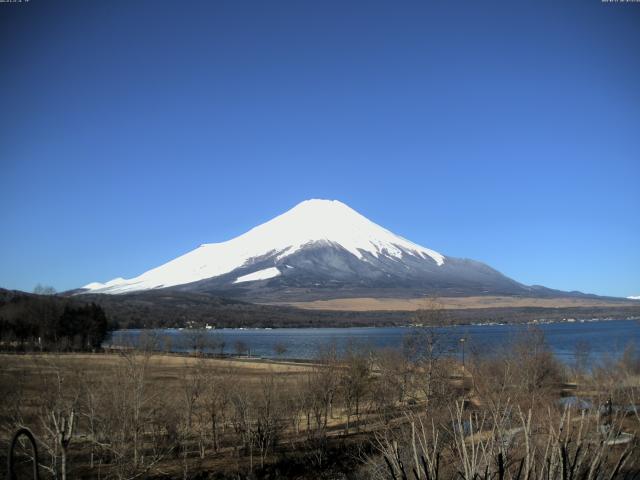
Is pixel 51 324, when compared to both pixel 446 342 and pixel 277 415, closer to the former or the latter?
pixel 446 342

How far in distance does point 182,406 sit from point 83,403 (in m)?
7.02

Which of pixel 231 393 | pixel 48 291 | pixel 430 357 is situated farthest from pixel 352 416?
pixel 48 291

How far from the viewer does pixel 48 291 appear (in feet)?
482

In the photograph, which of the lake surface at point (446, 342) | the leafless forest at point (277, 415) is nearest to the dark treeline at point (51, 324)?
the lake surface at point (446, 342)

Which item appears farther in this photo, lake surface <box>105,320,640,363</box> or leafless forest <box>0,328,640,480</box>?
lake surface <box>105,320,640,363</box>

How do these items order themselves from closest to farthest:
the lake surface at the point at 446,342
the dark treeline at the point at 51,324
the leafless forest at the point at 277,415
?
the leafless forest at the point at 277,415
the lake surface at the point at 446,342
the dark treeline at the point at 51,324

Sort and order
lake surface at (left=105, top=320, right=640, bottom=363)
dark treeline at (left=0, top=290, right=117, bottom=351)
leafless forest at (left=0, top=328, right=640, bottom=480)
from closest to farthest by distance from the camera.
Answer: leafless forest at (left=0, top=328, right=640, bottom=480)
lake surface at (left=105, top=320, right=640, bottom=363)
dark treeline at (left=0, top=290, right=117, bottom=351)

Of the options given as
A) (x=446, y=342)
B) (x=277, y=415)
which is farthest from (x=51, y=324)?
(x=277, y=415)

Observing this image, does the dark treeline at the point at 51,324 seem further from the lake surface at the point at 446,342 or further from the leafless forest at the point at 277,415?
the leafless forest at the point at 277,415

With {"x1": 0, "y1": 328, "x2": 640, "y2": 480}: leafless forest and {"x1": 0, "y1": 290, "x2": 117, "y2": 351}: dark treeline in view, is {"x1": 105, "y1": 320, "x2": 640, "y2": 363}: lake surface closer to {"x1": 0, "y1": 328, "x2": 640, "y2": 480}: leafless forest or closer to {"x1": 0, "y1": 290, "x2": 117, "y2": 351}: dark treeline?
{"x1": 0, "y1": 328, "x2": 640, "y2": 480}: leafless forest

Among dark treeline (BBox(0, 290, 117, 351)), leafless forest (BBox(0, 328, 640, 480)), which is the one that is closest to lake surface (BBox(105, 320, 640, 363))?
leafless forest (BBox(0, 328, 640, 480))

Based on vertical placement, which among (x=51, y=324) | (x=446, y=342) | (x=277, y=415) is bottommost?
(x=277, y=415)

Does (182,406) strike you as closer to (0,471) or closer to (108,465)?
(108,465)

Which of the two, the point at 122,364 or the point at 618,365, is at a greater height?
the point at 122,364
